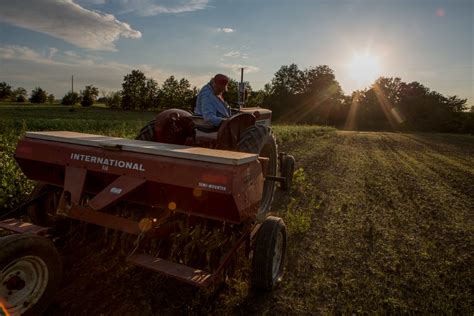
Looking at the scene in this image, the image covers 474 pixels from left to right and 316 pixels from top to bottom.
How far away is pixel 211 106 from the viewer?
4.27 metres

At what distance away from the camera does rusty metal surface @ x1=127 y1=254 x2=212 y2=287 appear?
95.6 inches

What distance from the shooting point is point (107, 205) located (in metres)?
2.73

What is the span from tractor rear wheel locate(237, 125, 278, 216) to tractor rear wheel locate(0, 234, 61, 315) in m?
2.08

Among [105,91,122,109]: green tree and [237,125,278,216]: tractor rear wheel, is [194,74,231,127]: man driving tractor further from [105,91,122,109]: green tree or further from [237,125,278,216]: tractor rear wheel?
[105,91,122,109]: green tree

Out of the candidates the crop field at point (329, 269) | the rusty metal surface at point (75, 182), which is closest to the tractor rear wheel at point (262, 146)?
the crop field at point (329, 269)

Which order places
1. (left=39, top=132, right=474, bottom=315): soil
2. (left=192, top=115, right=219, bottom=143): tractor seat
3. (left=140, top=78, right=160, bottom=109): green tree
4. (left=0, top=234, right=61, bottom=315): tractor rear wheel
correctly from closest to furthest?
(left=0, top=234, right=61, bottom=315): tractor rear wheel
(left=39, top=132, right=474, bottom=315): soil
(left=192, top=115, right=219, bottom=143): tractor seat
(left=140, top=78, right=160, bottom=109): green tree

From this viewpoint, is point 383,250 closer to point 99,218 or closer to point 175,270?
point 175,270

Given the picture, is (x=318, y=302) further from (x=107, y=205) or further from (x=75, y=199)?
(x=75, y=199)

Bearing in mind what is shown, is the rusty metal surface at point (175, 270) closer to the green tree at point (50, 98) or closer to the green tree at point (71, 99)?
the green tree at point (71, 99)

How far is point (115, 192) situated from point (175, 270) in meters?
0.80

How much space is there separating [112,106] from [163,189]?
76.7 m

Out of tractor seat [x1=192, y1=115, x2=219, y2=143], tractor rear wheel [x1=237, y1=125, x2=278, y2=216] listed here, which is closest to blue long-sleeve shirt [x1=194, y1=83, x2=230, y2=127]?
tractor seat [x1=192, y1=115, x2=219, y2=143]

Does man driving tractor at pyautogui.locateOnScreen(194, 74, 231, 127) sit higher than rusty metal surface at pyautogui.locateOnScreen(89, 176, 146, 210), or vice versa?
man driving tractor at pyautogui.locateOnScreen(194, 74, 231, 127)

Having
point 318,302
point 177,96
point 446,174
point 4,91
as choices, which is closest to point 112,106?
point 177,96
